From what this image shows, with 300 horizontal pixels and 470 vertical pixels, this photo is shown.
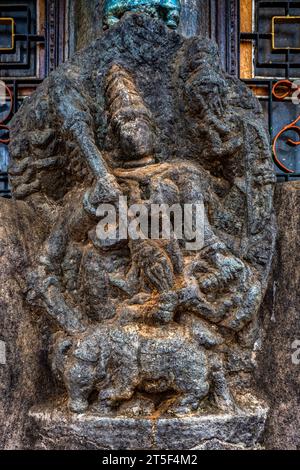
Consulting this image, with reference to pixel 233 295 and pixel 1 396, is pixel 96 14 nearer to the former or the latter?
pixel 233 295

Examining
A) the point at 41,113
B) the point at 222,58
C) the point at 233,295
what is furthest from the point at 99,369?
the point at 222,58

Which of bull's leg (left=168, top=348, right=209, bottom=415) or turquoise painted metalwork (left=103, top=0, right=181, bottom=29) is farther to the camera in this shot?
turquoise painted metalwork (left=103, top=0, right=181, bottom=29)

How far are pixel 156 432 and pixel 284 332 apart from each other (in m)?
0.56

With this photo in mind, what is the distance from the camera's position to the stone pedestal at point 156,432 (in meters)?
1.72

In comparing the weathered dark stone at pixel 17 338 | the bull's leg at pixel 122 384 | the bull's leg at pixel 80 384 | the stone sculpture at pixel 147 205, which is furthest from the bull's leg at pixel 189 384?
the weathered dark stone at pixel 17 338

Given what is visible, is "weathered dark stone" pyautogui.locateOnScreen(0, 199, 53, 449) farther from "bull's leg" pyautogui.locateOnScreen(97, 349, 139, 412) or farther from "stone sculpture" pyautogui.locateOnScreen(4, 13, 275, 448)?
"bull's leg" pyautogui.locateOnScreen(97, 349, 139, 412)

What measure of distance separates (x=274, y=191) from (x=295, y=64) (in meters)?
1.45

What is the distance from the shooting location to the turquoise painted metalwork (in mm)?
2393

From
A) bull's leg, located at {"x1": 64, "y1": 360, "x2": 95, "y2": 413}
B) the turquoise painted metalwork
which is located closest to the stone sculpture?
bull's leg, located at {"x1": 64, "y1": 360, "x2": 95, "y2": 413}

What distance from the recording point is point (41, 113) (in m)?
2.14

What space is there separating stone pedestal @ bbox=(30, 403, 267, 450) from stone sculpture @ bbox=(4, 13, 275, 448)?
0.12ft

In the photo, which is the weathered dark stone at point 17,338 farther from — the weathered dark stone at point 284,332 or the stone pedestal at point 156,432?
the weathered dark stone at point 284,332

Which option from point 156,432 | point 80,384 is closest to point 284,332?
point 156,432

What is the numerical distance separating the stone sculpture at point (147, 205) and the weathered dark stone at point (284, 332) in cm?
7
